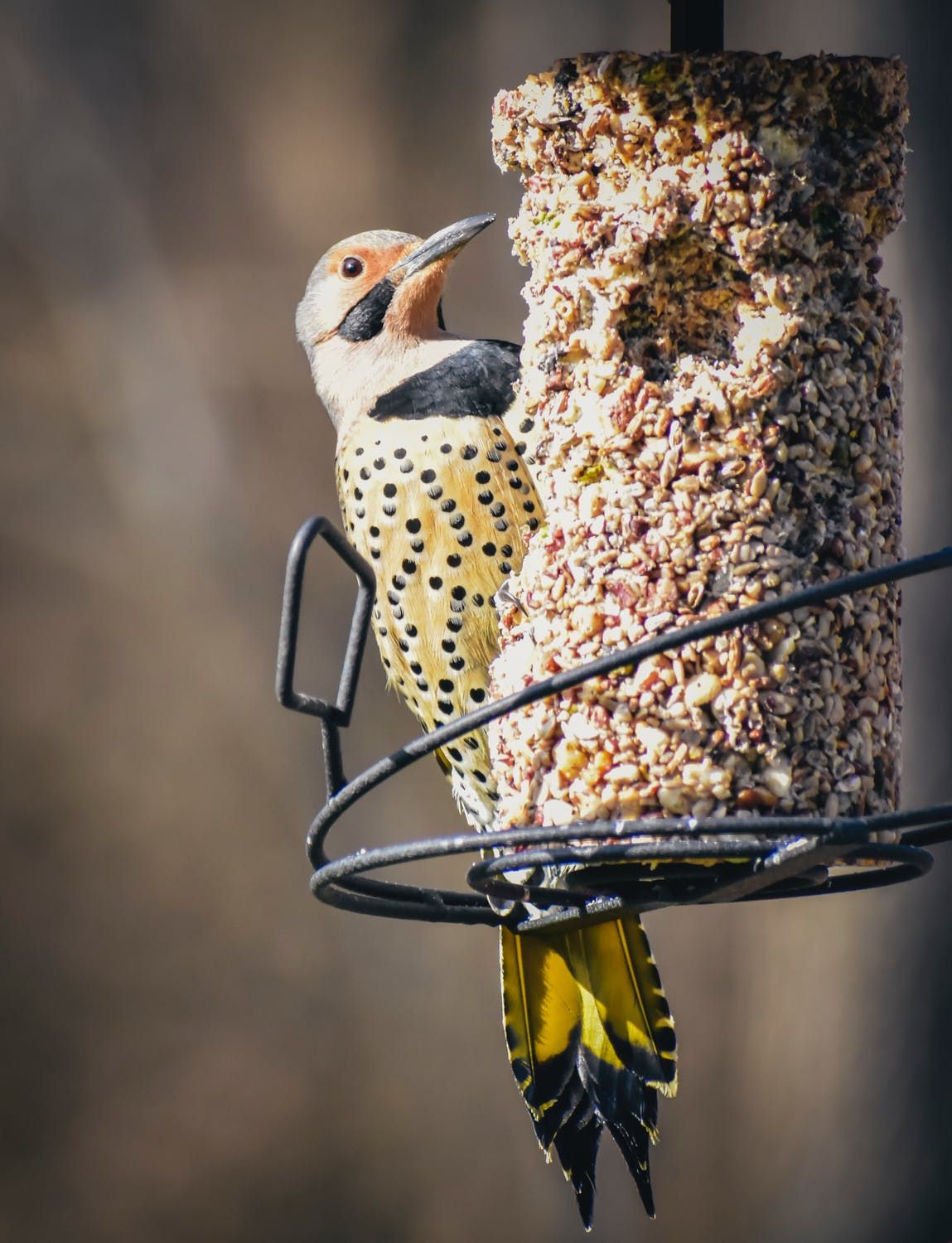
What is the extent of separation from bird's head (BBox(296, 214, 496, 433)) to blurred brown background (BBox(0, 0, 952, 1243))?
137cm

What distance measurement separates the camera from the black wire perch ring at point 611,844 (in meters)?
1.86

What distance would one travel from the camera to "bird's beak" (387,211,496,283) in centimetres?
309

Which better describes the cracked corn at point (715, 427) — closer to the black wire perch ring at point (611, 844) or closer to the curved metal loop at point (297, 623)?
the black wire perch ring at point (611, 844)

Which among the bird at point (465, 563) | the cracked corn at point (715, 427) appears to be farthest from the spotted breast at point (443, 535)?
the cracked corn at point (715, 427)

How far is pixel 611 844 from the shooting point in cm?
215

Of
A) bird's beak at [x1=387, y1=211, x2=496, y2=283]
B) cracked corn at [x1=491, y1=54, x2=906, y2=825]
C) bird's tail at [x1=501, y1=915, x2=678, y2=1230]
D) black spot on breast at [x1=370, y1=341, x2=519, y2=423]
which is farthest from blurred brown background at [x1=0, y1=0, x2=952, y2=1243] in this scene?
cracked corn at [x1=491, y1=54, x2=906, y2=825]

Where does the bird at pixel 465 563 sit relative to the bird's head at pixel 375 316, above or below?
below

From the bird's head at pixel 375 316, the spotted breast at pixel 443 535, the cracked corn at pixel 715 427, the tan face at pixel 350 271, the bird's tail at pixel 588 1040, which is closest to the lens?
the cracked corn at pixel 715 427

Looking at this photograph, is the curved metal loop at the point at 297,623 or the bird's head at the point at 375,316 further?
the bird's head at the point at 375,316

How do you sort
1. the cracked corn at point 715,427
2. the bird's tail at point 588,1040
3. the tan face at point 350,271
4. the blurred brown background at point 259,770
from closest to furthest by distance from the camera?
the cracked corn at point 715,427 < the bird's tail at point 588,1040 < the tan face at point 350,271 < the blurred brown background at point 259,770

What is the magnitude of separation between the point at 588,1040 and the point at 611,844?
0.77 meters

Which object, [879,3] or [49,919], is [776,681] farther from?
[879,3]

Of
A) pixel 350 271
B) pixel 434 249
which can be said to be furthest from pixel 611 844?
pixel 350 271

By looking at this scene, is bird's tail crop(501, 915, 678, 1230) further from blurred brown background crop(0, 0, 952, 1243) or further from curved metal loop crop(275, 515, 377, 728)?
blurred brown background crop(0, 0, 952, 1243)
